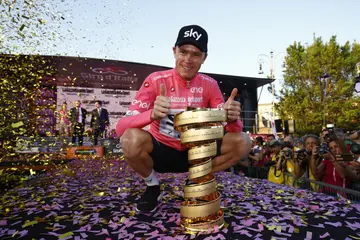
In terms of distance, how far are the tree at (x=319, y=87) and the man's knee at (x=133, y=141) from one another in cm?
2873

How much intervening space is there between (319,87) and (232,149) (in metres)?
29.7

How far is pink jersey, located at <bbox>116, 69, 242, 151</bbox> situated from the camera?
294 cm

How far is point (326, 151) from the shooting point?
4.30 meters

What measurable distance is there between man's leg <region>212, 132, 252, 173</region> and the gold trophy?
51 centimetres

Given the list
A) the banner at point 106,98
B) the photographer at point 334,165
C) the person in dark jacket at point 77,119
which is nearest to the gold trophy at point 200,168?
the photographer at point 334,165

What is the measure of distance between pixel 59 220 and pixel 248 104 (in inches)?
1029

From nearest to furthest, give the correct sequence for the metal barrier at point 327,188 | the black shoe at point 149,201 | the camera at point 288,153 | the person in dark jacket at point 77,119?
the black shoe at point 149,201
the metal barrier at point 327,188
the camera at point 288,153
the person in dark jacket at point 77,119

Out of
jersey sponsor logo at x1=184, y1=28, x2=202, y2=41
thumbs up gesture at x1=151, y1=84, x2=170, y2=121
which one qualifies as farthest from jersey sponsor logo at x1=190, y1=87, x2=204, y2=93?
thumbs up gesture at x1=151, y1=84, x2=170, y2=121

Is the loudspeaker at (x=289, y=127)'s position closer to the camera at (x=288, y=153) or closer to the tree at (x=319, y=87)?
the camera at (x=288, y=153)

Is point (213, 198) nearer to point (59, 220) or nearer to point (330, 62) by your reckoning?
point (59, 220)

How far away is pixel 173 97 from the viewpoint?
3.05 metres

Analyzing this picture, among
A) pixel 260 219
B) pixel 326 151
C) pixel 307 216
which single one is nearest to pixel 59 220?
pixel 260 219

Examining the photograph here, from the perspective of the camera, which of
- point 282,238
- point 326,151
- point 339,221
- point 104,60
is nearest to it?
point 282,238

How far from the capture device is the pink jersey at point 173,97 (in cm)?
294
